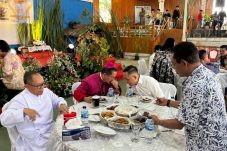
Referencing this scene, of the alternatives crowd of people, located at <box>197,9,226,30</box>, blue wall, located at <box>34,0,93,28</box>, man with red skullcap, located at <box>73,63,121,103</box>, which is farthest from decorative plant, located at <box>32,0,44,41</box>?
crowd of people, located at <box>197,9,226,30</box>

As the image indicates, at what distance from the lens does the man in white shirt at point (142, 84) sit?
2.79 m

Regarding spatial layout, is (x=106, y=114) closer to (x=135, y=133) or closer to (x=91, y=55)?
(x=135, y=133)

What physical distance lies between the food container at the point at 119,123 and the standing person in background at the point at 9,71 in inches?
93.3

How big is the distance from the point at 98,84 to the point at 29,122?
101cm

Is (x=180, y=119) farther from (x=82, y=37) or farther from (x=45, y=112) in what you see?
(x=82, y=37)

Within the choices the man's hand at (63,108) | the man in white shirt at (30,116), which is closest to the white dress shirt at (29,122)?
the man in white shirt at (30,116)

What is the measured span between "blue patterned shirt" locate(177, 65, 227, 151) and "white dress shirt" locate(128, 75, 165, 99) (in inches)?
56.9

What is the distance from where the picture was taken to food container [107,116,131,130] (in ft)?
5.87

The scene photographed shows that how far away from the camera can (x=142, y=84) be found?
286 centimetres

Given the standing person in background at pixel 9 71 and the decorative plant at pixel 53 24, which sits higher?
the decorative plant at pixel 53 24

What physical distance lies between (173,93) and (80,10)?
6.44 meters

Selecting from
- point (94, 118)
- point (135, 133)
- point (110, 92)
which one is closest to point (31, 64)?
point (110, 92)

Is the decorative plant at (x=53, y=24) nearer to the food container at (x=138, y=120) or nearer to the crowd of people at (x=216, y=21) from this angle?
the food container at (x=138, y=120)

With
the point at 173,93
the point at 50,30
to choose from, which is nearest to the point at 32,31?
the point at 50,30
